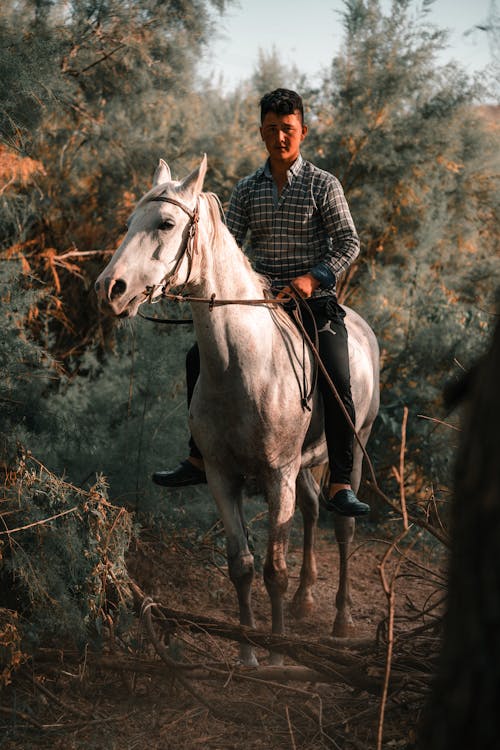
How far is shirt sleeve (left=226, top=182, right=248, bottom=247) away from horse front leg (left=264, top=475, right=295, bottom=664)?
1.52m

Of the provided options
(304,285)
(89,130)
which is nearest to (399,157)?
(89,130)

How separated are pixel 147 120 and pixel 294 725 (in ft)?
27.3

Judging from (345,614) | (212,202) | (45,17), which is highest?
(45,17)

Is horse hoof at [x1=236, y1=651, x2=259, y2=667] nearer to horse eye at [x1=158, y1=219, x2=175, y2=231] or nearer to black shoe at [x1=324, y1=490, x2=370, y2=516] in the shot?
black shoe at [x1=324, y1=490, x2=370, y2=516]

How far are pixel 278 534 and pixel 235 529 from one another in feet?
0.75

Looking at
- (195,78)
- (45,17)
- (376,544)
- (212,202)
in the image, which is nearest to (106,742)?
(212,202)

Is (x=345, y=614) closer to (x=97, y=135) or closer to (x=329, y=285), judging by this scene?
(x=329, y=285)

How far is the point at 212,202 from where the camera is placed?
12.1 ft

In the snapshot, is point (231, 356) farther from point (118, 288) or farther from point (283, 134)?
point (283, 134)

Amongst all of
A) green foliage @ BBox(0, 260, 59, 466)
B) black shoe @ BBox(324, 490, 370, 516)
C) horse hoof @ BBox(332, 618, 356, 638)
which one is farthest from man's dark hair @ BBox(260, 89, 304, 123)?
horse hoof @ BBox(332, 618, 356, 638)

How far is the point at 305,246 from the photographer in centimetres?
436

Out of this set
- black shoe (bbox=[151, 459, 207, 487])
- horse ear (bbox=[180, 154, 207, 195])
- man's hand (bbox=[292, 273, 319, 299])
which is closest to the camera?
horse ear (bbox=[180, 154, 207, 195])

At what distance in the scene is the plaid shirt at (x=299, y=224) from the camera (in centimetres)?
421

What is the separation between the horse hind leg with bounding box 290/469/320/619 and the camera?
5203 mm
